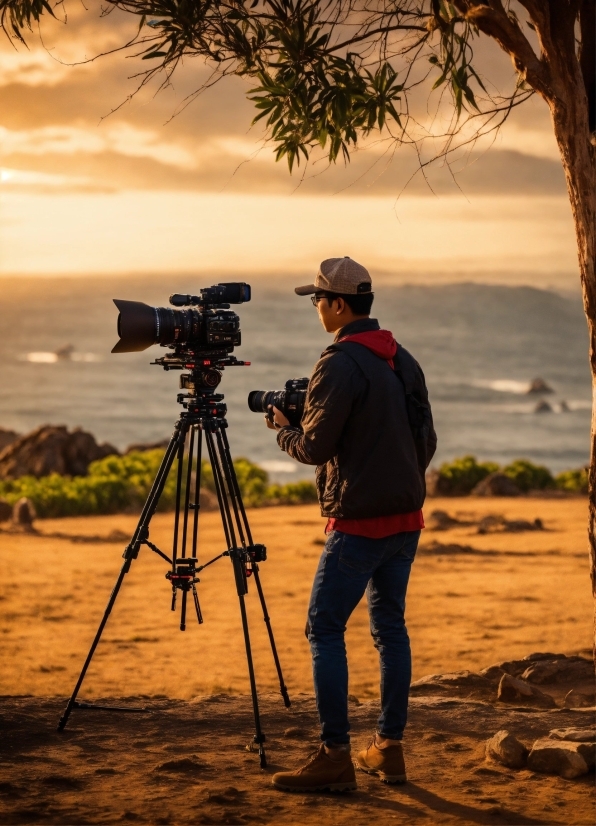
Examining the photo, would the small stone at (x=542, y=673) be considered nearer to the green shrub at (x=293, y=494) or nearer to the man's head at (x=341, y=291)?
the man's head at (x=341, y=291)

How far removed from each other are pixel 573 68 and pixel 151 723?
→ 140 inches

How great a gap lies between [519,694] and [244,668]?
233cm

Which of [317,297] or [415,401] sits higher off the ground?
[317,297]

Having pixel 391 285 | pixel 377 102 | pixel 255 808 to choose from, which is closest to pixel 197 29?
pixel 377 102

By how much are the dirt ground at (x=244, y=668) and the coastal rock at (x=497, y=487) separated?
46 centimetres

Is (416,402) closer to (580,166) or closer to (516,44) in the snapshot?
(580,166)

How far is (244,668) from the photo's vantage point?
7855mm

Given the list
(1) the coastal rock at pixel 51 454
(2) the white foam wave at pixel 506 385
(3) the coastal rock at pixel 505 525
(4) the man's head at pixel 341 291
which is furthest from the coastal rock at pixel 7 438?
(2) the white foam wave at pixel 506 385

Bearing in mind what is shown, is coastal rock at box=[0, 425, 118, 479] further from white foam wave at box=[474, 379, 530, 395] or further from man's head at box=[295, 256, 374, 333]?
white foam wave at box=[474, 379, 530, 395]

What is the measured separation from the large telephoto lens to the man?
2.70 ft

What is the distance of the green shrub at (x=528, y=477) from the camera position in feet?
57.5

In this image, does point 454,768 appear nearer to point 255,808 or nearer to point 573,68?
point 255,808

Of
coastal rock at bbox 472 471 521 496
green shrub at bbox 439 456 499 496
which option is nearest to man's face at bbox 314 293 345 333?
coastal rock at bbox 472 471 521 496

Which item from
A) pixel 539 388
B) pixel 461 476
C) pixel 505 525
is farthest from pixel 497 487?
pixel 539 388
